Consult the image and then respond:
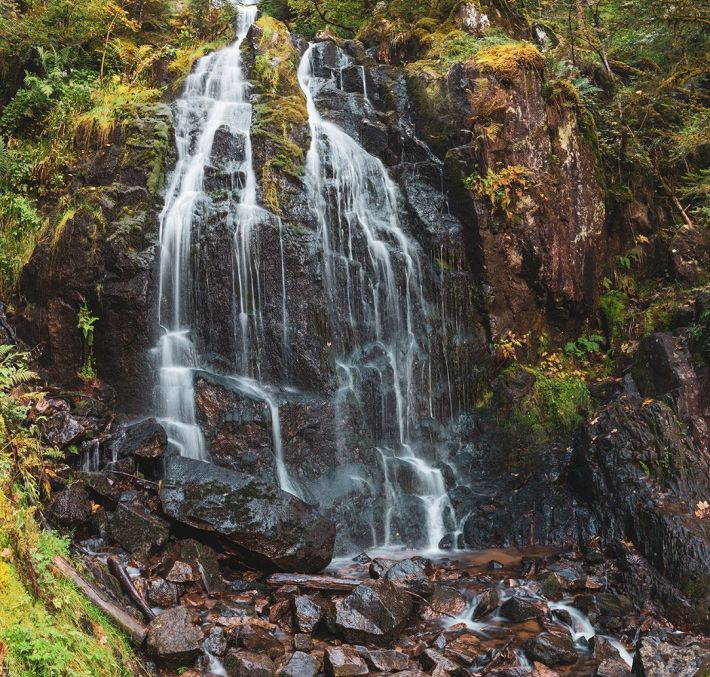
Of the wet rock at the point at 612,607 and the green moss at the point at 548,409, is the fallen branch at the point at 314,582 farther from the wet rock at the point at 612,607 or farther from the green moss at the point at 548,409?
the green moss at the point at 548,409

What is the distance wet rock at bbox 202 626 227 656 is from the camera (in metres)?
5.12

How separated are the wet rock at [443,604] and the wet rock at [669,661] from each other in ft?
6.01

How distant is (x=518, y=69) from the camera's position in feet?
38.2

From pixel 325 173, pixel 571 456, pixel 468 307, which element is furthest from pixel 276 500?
pixel 325 173

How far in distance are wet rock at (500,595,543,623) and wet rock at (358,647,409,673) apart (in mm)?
1456

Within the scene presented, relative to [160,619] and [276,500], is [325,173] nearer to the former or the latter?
[276,500]

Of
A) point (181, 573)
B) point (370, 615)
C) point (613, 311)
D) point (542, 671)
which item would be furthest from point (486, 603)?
point (613, 311)

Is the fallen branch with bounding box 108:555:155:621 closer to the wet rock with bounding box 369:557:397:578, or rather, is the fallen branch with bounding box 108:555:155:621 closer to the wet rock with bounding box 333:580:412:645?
the wet rock with bounding box 333:580:412:645

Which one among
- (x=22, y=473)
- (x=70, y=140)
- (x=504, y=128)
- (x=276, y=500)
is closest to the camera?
(x=22, y=473)

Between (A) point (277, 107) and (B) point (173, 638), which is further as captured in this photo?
(A) point (277, 107)

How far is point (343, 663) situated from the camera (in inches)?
200

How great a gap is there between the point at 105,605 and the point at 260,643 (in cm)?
133

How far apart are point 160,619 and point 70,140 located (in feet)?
28.7

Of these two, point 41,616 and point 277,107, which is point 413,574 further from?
point 277,107
